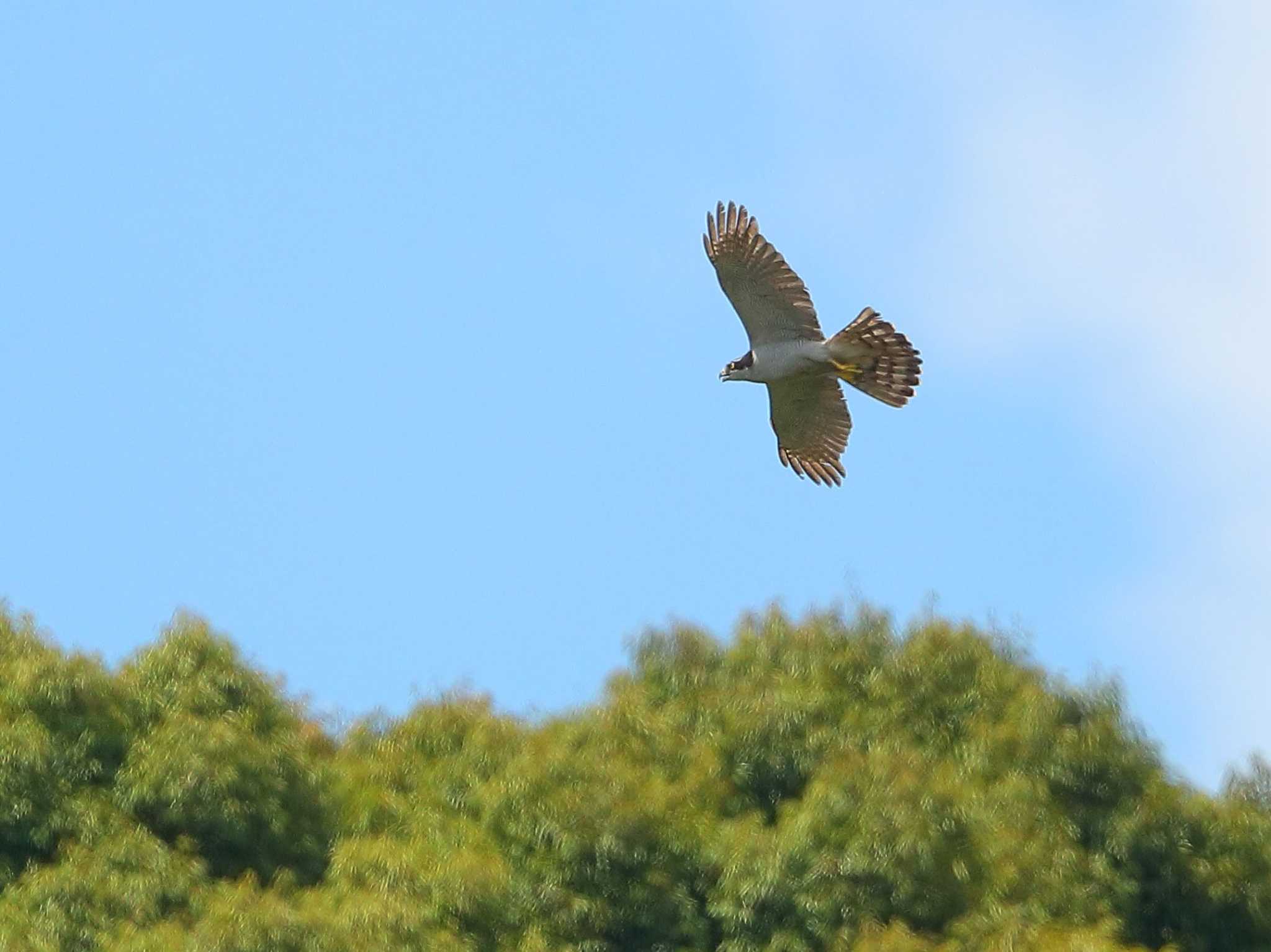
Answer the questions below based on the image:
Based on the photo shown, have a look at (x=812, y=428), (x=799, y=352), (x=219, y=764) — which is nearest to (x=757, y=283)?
(x=799, y=352)

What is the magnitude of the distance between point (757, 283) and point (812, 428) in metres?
2.31

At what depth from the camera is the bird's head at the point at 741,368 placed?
97.1ft

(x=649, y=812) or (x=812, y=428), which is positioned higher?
(x=812, y=428)

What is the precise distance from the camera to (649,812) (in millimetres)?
34969

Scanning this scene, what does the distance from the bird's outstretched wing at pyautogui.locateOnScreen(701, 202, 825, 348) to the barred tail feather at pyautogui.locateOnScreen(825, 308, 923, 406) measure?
248mm

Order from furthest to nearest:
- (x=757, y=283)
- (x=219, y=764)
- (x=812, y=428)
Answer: (x=219, y=764) < (x=812, y=428) < (x=757, y=283)

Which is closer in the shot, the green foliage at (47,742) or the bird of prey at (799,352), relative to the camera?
the bird of prey at (799,352)

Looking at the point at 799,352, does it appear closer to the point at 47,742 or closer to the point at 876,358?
the point at 876,358

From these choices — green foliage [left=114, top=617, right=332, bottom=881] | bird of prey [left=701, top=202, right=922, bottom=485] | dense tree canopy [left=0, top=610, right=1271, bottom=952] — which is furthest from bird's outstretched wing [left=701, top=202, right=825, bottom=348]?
green foliage [left=114, top=617, right=332, bottom=881]

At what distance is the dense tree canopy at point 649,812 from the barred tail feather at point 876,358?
214 inches

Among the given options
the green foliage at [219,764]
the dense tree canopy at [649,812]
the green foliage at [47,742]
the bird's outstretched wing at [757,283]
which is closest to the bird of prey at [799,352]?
the bird's outstretched wing at [757,283]

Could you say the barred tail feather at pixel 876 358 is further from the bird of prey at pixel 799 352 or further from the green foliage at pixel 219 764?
the green foliage at pixel 219 764

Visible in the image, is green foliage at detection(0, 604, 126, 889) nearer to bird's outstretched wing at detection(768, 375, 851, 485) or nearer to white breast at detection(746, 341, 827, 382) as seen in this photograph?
bird's outstretched wing at detection(768, 375, 851, 485)

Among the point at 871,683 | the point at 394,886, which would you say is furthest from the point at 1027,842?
the point at 394,886
